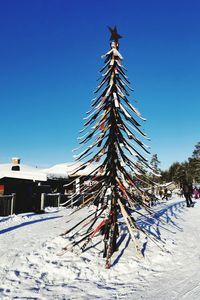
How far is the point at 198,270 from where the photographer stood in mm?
7301

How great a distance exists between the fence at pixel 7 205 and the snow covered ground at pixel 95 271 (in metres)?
5.52

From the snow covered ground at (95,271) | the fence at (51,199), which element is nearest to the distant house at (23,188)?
the fence at (51,199)

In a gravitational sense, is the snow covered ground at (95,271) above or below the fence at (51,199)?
below

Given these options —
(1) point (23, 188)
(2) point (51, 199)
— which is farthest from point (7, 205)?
(2) point (51, 199)

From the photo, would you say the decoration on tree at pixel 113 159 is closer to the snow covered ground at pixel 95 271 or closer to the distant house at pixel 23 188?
the snow covered ground at pixel 95 271

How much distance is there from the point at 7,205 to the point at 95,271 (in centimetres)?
1020

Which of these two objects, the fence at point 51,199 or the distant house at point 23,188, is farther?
the fence at point 51,199

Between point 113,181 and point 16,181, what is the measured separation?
47.6ft

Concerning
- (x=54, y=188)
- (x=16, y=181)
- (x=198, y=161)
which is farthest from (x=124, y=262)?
(x=198, y=161)

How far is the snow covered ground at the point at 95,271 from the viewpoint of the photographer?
5.86 meters

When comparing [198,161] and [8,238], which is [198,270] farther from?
[198,161]

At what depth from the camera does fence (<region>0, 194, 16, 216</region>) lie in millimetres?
15680

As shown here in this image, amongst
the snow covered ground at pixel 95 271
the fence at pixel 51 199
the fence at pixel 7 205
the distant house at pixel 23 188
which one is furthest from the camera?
the fence at pixel 51 199

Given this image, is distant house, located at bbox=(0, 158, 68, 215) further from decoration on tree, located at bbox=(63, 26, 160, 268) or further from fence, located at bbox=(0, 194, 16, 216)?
decoration on tree, located at bbox=(63, 26, 160, 268)
